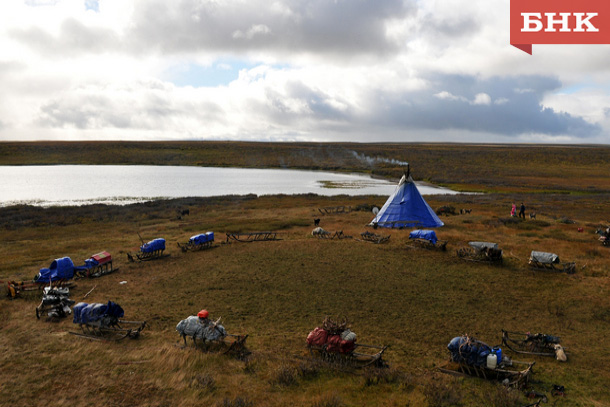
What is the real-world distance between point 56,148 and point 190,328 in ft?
650

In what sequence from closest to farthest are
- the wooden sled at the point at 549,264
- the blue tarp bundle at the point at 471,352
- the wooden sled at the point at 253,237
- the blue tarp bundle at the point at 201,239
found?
the blue tarp bundle at the point at 471,352 → the wooden sled at the point at 549,264 → the blue tarp bundle at the point at 201,239 → the wooden sled at the point at 253,237

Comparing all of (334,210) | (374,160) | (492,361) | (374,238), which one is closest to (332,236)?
(374,238)

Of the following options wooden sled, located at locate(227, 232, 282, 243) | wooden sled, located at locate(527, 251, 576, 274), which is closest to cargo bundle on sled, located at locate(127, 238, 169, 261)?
wooden sled, located at locate(227, 232, 282, 243)

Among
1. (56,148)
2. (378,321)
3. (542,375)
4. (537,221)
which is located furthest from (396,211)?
(56,148)

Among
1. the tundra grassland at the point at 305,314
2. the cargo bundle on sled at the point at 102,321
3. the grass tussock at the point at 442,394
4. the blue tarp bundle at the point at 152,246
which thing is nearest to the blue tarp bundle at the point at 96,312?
the cargo bundle on sled at the point at 102,321

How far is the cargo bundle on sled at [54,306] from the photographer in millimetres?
17344

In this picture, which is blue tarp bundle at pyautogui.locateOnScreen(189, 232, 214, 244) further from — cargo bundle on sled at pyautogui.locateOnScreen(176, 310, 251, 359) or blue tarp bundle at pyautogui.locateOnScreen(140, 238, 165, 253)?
cargo bundle on sled at pyautogui.locateOnScreen(176, 310, 251, 359)

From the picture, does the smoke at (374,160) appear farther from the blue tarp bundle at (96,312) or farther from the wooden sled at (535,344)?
the blue tarp bundle at (96,312)

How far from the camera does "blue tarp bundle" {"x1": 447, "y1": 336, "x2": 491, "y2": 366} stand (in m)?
12.4

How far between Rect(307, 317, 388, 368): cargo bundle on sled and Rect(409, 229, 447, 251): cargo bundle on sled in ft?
55.0

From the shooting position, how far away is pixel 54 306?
17.6 m

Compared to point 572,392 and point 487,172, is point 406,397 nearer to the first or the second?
point 572,392

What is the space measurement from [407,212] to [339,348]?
25.4m

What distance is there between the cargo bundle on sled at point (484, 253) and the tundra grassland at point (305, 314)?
78 cm
